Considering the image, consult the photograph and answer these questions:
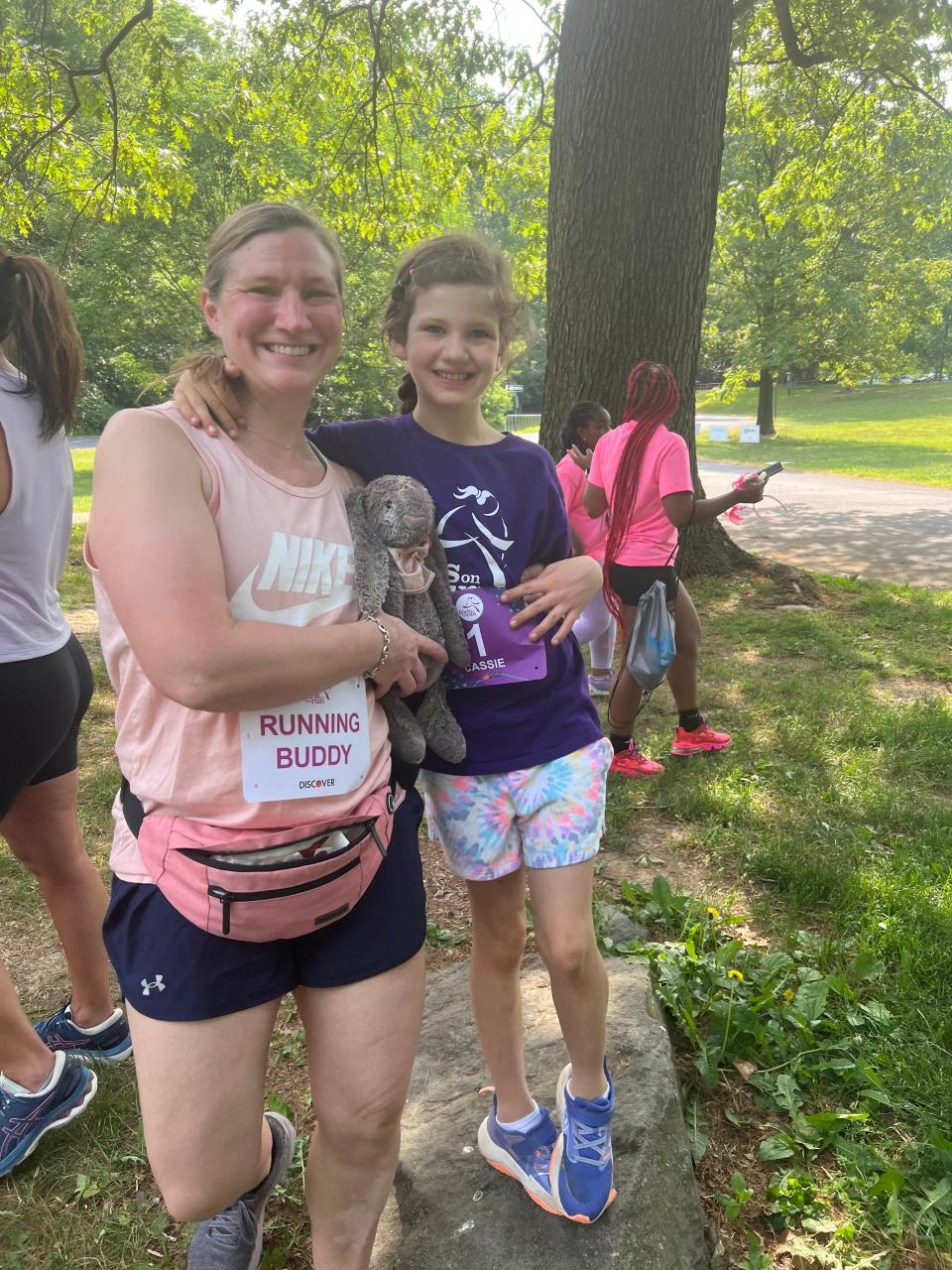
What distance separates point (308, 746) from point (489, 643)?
1.61 ft

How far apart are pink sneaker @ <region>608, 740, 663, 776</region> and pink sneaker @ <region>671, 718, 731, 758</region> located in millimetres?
178

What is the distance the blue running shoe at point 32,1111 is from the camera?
207 centimetres

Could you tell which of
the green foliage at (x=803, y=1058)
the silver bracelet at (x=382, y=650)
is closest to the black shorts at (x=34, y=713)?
the silver bracelet at (x=382, y=650)

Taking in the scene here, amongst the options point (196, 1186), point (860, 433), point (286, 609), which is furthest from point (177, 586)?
point (860, 433)

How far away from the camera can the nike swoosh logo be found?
4.33 feet

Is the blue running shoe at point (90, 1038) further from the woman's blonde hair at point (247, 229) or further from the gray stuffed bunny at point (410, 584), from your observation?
the woman's blonde hair at point (247, 229)

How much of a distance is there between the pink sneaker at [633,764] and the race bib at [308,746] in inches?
113

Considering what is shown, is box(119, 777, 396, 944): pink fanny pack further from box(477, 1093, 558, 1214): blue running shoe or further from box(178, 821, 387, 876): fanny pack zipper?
box(477, 1093, 558, 1214): blue running shoe

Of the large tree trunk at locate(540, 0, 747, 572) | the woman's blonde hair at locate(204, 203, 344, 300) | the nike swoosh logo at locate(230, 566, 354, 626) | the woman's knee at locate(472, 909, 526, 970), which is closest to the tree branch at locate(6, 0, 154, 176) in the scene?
the large tree trunk at locate(540, 0, 747, 572)

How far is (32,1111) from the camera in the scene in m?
2.10

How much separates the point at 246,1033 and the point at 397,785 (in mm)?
469

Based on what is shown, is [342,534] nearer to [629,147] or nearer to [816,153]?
[629,147]

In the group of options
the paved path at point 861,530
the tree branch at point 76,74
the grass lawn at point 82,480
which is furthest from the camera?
the grass lawn at point 82,480

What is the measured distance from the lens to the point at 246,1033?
4.50ft
